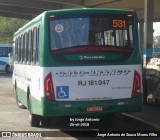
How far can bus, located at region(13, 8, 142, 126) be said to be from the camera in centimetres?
1043

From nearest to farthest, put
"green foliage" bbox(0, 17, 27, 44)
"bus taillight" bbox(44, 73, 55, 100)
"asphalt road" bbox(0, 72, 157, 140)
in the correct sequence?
"bus taillight" bbox(44, 73, 55, 100) → "asphalt road" bbox(0, 72, 157, 140) → "green foliage" bbox(0, 17, 27, 44)

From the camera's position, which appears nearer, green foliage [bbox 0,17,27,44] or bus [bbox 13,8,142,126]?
bus [bbox 13,8,142,126]

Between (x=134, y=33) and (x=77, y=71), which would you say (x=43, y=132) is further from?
(x=134, y=33)

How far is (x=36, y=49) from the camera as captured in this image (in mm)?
11539

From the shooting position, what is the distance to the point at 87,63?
10.5 meters

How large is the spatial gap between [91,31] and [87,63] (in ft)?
2.48

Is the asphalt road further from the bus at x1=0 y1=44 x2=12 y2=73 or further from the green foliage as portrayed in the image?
the green foliage

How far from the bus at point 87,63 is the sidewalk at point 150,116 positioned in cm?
161

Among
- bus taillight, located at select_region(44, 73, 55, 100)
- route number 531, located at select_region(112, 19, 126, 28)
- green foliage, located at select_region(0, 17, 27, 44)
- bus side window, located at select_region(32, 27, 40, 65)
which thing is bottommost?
bus taillight, located at select_region(44, 73, 55, 100)

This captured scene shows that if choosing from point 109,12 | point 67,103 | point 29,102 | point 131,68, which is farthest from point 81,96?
point 29,102

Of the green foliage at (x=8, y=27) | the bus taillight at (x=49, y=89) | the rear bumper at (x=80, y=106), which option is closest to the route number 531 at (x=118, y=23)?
the rear bumper at (x=80, y=106)

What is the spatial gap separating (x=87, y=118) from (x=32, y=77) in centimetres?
196

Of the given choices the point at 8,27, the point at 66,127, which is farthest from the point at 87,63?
the point at 8,27

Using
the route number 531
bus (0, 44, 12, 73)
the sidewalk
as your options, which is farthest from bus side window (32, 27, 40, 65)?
bus (0, 44, 12, 73)
